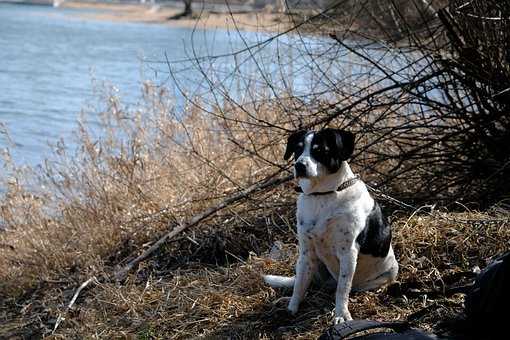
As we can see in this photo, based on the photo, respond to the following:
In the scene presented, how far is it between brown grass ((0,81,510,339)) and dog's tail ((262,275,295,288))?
0.07 m

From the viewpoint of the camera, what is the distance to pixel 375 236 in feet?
14.8

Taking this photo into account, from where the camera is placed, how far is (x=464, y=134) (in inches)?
252

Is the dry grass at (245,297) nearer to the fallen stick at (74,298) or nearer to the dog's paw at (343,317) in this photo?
the fallen stick at (74,298)

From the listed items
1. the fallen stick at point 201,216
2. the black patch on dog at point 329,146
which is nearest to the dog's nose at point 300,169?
the black patch on dog at point 329,146

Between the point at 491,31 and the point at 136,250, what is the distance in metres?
3.17

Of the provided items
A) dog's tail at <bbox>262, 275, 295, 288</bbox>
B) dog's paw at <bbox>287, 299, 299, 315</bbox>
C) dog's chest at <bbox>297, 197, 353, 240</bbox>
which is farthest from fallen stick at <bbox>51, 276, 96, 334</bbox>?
dog's chest at <bbox>297, 197, 353, 240</bbox>

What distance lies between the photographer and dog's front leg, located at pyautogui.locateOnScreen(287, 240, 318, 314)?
14.7 ft

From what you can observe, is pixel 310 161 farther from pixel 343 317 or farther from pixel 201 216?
pixel 201 216

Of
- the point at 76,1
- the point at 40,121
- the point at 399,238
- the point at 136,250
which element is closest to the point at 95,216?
the point at 136,250

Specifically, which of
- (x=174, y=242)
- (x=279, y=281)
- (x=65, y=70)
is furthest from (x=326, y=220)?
(x=65, y=70)

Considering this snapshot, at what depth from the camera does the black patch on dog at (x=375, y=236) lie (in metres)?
4.43

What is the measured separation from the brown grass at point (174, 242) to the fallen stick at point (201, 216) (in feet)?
0.23

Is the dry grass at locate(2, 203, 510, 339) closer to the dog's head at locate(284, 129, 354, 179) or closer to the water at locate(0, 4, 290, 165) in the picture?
the dog's head at locate(284, 129, 354, 179)

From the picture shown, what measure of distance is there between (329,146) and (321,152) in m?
0.05
